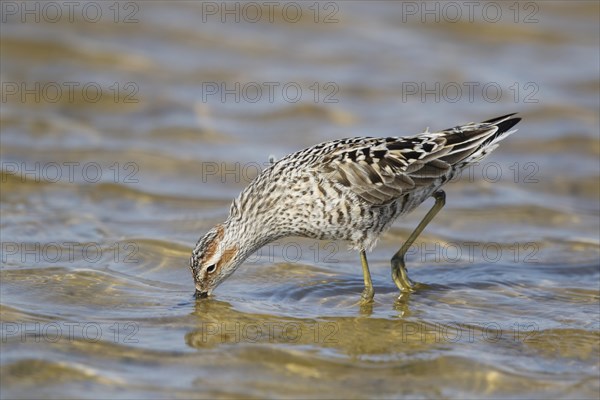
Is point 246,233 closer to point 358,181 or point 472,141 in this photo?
point 358,181

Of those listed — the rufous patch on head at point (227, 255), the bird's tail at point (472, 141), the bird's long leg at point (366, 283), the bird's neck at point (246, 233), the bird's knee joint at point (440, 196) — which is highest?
the bird's tail at point (472, 141)

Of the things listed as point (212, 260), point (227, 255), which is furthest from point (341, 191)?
point (212, 260)

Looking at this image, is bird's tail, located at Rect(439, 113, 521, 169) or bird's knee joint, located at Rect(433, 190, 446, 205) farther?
bird's knee joint, located at Rect(433, 190, 446, 205)

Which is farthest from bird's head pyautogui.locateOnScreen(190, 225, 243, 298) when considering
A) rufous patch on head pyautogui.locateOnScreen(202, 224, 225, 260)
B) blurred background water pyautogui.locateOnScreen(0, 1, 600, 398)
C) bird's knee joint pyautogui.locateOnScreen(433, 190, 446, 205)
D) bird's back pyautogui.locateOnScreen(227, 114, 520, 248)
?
bird's knee joint pyautogui.locateOnScreen(433, 190, 446, 205)

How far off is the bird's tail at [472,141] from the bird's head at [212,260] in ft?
7.19

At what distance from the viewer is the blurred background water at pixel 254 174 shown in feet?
26.3

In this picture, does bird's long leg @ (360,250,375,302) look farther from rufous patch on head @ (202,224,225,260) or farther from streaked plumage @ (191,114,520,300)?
rufous patch on head @ (202,224,225,260)

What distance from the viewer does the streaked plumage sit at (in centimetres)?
939

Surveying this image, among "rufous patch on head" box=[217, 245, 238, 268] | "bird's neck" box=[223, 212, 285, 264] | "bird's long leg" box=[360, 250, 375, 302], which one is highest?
"bird's neck" box=[223, 212, 285, 264]

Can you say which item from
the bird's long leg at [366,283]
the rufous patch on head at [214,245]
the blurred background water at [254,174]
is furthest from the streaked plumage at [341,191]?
the blurred background water at [254,174]

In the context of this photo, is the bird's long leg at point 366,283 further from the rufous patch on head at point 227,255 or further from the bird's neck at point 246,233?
the rufous patch on head at point 227,255

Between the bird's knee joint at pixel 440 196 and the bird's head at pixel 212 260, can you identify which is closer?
the bird's head at pixel 212 260

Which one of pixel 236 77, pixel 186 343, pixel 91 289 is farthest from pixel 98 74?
pixel 186 343

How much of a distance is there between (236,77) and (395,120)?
2889 mm
